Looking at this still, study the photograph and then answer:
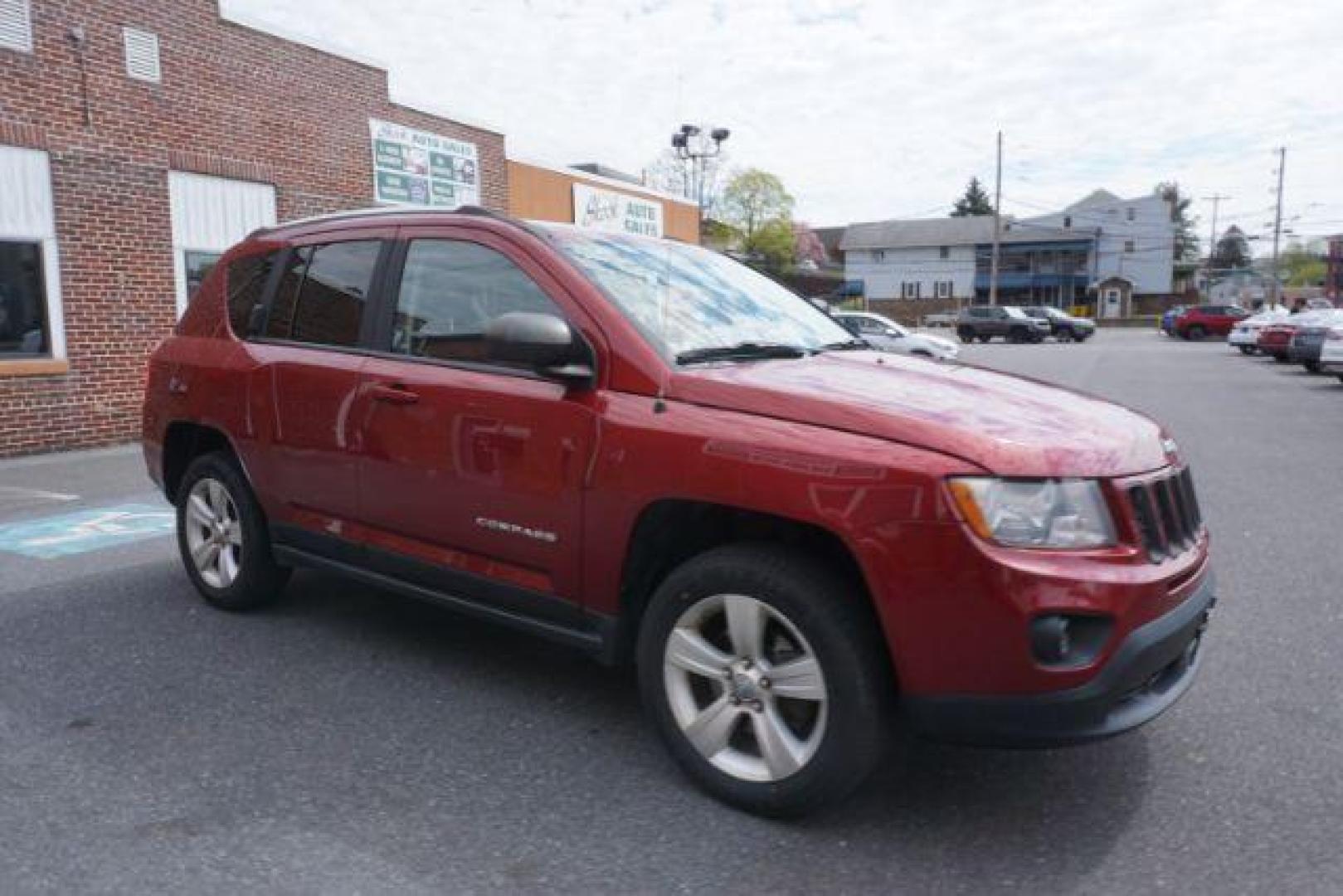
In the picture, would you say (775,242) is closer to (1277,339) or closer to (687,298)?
(1277,339)

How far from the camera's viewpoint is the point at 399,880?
2.62 metres

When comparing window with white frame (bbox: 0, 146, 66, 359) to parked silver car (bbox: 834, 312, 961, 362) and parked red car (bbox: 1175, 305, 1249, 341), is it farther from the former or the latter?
parked red car (bbox: 1175, 305, 1249, 341)

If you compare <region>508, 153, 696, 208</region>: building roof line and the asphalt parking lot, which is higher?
<region>508, 153, 696, 208</region>: building roof line

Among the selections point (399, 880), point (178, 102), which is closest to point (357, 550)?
point (399, 880)

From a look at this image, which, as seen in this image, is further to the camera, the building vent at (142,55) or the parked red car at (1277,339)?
the parked red car at (1277,339)

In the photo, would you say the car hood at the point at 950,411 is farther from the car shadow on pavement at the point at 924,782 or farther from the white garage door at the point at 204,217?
the white garage door at the point at 204,217

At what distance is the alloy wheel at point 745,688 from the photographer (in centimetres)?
283

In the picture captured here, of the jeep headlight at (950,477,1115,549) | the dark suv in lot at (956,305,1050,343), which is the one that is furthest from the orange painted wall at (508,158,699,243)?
the dark suv in lot at (956,305,1050,343)

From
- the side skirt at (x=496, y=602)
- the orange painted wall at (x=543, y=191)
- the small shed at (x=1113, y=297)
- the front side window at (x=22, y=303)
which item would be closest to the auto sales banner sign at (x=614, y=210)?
the orange painted wall at (x=543, y=191)

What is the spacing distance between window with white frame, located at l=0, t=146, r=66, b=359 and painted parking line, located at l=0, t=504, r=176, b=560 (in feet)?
13.5

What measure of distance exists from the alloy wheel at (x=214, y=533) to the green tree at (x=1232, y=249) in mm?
143529

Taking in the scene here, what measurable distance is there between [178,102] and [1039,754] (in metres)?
12.0

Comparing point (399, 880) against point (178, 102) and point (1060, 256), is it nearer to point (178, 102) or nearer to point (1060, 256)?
point (178, 102)

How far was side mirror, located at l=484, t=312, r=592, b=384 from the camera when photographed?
3.15 m
